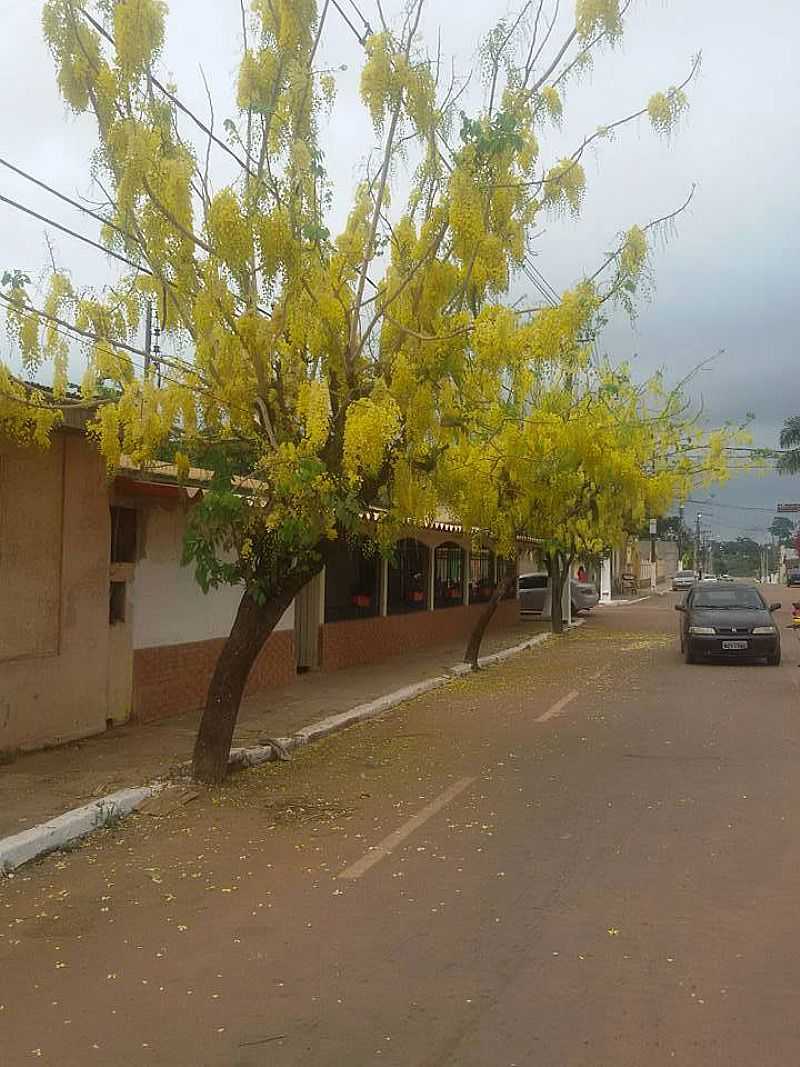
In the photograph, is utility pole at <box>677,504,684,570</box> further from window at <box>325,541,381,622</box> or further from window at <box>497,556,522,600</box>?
window at <box>325,541,381,622</box>

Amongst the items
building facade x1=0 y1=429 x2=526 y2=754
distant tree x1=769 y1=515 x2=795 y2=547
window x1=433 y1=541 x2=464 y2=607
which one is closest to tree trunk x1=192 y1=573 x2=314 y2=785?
building facade x1=0 y1=429 x2=526 y2=754

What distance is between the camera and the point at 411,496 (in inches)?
368

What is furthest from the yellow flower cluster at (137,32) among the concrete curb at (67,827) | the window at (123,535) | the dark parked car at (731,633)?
the dark parked car at (731,633)

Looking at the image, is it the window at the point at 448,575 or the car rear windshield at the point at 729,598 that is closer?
the car rear windshield at the point at 729,598

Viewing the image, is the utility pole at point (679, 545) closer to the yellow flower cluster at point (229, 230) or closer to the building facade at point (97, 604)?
the building facade at point (97, 604)

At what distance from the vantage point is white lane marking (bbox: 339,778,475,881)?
21.0 feet

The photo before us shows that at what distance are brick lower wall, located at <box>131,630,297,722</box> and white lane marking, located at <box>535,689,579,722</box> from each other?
4268 millimetres

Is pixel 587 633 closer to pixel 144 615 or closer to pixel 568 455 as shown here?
pixel 568 455

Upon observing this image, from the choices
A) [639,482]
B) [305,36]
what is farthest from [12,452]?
[639,482]

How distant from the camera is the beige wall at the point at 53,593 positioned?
978 centimetres

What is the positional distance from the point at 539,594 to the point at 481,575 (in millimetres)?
9319

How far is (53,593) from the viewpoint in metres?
10.5

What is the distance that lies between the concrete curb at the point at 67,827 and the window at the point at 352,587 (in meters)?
9.67

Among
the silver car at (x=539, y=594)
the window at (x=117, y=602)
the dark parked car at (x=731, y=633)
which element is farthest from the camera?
the silver car at (x=539, y=594)
